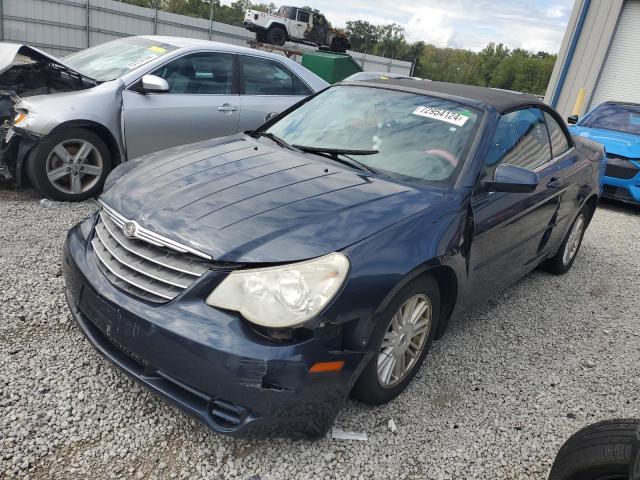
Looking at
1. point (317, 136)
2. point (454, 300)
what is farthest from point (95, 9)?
point (454, 300)

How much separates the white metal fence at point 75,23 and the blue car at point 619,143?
644 inches

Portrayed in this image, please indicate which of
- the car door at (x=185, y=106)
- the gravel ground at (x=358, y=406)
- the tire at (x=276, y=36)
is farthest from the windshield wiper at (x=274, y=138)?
the tire at (x=276, y=36)

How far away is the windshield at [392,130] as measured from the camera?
2932 mm

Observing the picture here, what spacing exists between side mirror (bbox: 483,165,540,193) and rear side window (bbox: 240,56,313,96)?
372 cm

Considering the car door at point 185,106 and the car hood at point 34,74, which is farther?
the car door at point 185,106

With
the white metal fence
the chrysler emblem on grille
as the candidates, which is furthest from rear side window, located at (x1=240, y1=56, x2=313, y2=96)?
the white metal fence

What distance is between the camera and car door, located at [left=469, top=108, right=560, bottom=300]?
2.94 metres

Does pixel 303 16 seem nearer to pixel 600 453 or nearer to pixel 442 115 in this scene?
pixel 442 115

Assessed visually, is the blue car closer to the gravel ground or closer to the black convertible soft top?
the gravel ground

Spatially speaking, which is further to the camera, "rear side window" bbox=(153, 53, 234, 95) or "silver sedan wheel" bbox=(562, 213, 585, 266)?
"rear side window" bbox=(153, 53, 234, 95)

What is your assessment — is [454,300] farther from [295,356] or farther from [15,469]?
[15,469]

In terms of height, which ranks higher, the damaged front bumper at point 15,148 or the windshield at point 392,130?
the windshield at point 392,130

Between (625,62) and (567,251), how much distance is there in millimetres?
12987

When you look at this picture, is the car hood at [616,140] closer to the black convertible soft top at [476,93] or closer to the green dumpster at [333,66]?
the black convertible soft top at [476,93]
